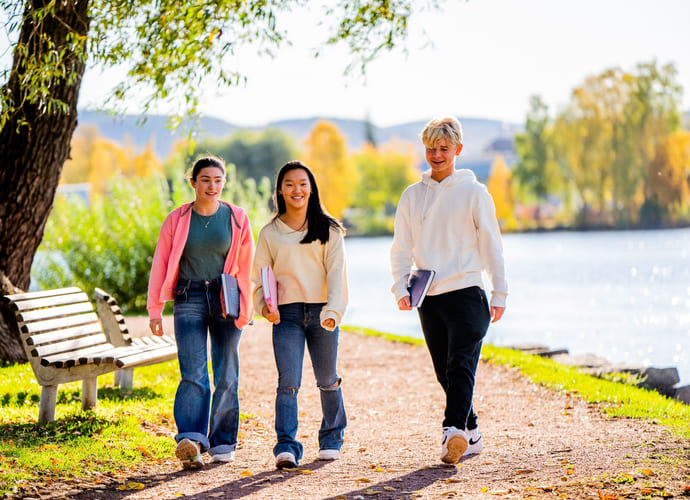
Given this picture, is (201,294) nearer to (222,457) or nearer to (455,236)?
(222,457)

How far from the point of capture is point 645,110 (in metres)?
51.3

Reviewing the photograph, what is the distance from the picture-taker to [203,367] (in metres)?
5.56

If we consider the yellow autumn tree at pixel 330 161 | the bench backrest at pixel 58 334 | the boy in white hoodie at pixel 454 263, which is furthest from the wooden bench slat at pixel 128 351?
the yellow autumn tree at pixel 330 161

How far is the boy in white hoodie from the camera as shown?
5262 mm

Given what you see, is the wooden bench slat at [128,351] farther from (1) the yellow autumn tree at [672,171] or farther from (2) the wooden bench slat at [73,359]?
(1) the yellow autumn tree at [672,171]

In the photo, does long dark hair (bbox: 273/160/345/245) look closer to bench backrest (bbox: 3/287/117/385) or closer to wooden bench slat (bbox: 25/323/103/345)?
bench backrest (bbox: 3/287/117/385)

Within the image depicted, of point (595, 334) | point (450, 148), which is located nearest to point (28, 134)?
point (450, 148)

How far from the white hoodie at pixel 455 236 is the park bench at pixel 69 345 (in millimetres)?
2617

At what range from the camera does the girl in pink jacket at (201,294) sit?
5434 mm

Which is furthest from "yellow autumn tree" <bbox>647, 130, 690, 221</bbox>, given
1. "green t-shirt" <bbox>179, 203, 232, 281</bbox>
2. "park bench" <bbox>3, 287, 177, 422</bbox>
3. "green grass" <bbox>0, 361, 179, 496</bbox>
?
"green t-shirt" <bbox>179, 203, 232, 281</bbox>

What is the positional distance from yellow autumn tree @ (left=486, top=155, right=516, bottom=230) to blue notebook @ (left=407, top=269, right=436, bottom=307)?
67.3m

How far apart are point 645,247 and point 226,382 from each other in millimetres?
41949

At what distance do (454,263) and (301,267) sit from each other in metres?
0.93

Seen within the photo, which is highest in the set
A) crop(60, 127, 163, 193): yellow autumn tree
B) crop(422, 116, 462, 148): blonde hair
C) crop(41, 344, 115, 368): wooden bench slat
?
crop(60, 127, 163, 193): yellow autumn tree
